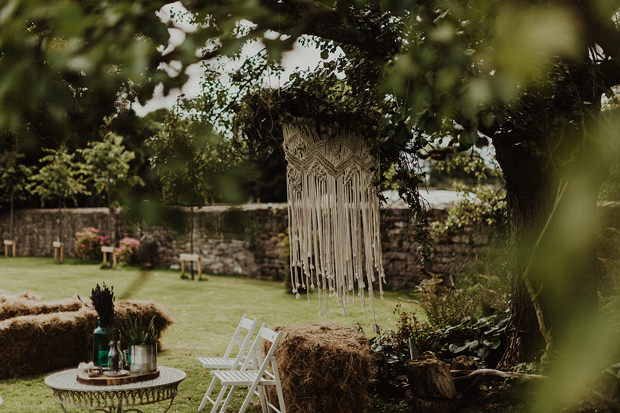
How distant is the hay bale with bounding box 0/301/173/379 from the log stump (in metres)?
2.66

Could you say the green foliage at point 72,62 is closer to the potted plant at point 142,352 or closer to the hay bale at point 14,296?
the potted plant at point 142,352

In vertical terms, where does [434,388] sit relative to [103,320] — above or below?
below

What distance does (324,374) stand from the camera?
382 cm

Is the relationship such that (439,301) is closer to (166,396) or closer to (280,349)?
(280,349)

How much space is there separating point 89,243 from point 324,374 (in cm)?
1213

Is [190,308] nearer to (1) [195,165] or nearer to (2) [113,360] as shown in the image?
(2) [113,360]

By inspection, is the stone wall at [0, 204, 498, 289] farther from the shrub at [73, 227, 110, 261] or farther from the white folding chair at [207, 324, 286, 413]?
the white folding chair at [207, 324, 286, 413]

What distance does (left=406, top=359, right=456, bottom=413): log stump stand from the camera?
3832 mm

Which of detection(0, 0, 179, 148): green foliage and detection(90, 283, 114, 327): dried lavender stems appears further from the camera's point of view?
detection(90, 283, 114, 327): dried lavender stems

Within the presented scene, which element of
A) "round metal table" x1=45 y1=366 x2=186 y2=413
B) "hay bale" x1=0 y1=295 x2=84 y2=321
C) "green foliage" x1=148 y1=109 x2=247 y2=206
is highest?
"green foliage" x1=148 y1=109 x2=247 y2=206

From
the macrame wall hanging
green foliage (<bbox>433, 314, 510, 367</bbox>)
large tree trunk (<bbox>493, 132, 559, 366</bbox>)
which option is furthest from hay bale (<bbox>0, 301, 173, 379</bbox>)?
large tree trunk (<bbox>493, 132, 559, 366</bbox>)

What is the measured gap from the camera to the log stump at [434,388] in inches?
151

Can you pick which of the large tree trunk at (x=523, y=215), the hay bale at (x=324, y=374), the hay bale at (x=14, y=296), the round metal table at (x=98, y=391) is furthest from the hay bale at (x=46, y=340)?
the large tree trunk at (x=523, y=215)

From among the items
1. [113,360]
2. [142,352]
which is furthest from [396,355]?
[113,360]
